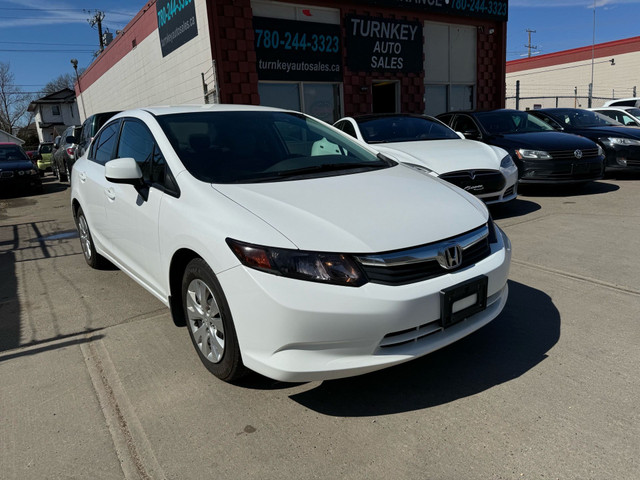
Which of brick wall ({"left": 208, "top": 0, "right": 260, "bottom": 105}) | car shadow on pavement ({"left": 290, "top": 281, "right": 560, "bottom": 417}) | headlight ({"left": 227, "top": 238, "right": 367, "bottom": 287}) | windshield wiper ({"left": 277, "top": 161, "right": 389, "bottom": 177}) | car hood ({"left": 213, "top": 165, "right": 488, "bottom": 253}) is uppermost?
brick wall ({"left": 208, "top": 0, "right": 260, "bottom": 105})

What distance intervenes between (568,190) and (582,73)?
35390mm

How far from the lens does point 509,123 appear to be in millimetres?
8570

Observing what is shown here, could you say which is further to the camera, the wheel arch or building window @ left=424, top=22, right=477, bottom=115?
building window @ left=424, top=22, right=477, bottom=115

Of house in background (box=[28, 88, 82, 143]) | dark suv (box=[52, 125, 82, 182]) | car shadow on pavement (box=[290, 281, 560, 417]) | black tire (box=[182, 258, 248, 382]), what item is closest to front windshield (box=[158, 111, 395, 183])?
black tire (box=[182, 258, 248, 382])

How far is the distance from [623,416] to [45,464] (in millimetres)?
2676

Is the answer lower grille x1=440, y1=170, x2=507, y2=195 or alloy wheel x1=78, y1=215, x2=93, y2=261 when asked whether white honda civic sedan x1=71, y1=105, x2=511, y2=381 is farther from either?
lower grille x1=440, y1=170, x2=507, y2=195

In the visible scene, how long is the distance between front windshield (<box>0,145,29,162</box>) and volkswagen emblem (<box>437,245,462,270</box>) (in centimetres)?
1460

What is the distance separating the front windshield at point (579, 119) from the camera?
972 cm

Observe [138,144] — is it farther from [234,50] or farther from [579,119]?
[579,119]

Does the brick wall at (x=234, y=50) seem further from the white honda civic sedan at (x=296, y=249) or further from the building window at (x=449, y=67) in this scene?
the white honda civic sedan at (x=296, y=249)

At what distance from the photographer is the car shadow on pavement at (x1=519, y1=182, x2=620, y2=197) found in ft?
26.2

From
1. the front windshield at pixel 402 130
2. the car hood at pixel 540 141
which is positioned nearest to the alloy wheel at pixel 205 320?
the front windshield at pixel 402 130

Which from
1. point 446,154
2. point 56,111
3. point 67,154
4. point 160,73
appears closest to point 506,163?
point 446,154

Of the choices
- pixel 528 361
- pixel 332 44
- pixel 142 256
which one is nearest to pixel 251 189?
pixel 142 256
